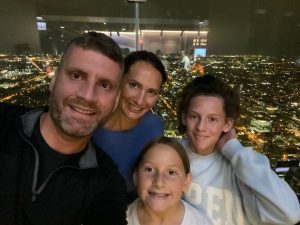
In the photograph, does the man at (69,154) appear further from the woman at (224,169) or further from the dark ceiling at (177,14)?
the dark ceiling at (177,14)

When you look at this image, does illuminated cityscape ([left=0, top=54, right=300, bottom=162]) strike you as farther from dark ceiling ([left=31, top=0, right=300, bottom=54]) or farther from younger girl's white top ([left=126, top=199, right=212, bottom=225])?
younger girl's white top ([left=126, top=199, right=212, bottom=225])

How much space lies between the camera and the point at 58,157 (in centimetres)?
92

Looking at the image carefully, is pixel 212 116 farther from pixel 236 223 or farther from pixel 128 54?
pixel 128 54

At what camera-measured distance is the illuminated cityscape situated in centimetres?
258

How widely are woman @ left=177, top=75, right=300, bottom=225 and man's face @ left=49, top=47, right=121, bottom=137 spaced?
0.44 meters

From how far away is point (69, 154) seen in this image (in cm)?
94

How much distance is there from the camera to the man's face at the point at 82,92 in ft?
2.90

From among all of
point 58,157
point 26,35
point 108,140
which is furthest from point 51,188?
point 26,35

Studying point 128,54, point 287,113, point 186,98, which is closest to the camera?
point 186,98

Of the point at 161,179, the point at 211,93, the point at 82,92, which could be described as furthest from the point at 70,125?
the point at 211,93

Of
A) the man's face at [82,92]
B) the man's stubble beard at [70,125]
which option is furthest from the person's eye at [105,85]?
the man's stubble beard at [70,125]

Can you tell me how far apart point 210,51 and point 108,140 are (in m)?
1.85

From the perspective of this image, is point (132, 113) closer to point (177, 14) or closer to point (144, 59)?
point (144, 59)

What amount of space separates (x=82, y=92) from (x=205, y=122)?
1.81ft
